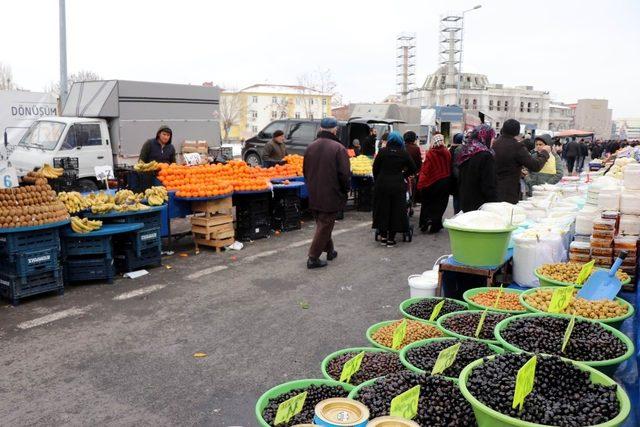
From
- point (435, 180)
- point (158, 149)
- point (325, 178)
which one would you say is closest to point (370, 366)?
point (325, 178)

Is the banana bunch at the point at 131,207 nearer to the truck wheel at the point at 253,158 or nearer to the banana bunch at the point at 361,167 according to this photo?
the banana bunch at the point at 361,167

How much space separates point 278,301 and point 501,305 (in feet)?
10.5

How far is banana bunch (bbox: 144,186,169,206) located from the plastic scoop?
19.4ft

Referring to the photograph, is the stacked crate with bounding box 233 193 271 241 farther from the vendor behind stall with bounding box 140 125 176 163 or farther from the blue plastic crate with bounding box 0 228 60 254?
the blue plastic crate with bounding box 0 228 60 254

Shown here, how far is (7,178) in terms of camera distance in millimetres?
6438

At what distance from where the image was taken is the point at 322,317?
5.74 m

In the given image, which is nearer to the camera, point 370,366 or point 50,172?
point 370,366

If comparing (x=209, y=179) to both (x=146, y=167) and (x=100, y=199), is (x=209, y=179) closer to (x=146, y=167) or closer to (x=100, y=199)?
(x=146, y=167)

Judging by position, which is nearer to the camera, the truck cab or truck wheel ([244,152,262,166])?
the truck cab

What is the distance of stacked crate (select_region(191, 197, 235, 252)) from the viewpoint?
8.59m

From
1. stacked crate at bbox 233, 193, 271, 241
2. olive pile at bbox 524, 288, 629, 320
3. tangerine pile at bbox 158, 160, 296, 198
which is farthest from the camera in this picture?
stacked crate at bbox 233, 193, 271, 241

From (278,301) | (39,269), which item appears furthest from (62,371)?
(278,301)

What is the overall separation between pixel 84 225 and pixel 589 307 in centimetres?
586

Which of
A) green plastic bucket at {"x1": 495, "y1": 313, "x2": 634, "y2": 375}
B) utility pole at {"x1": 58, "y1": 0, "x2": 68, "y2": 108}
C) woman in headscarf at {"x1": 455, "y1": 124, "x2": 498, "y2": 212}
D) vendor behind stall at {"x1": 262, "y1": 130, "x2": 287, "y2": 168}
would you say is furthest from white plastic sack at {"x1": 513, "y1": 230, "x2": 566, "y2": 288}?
utility pole at {"x1": 58, "y1": 0, "x2": 68, "y2": 108}
